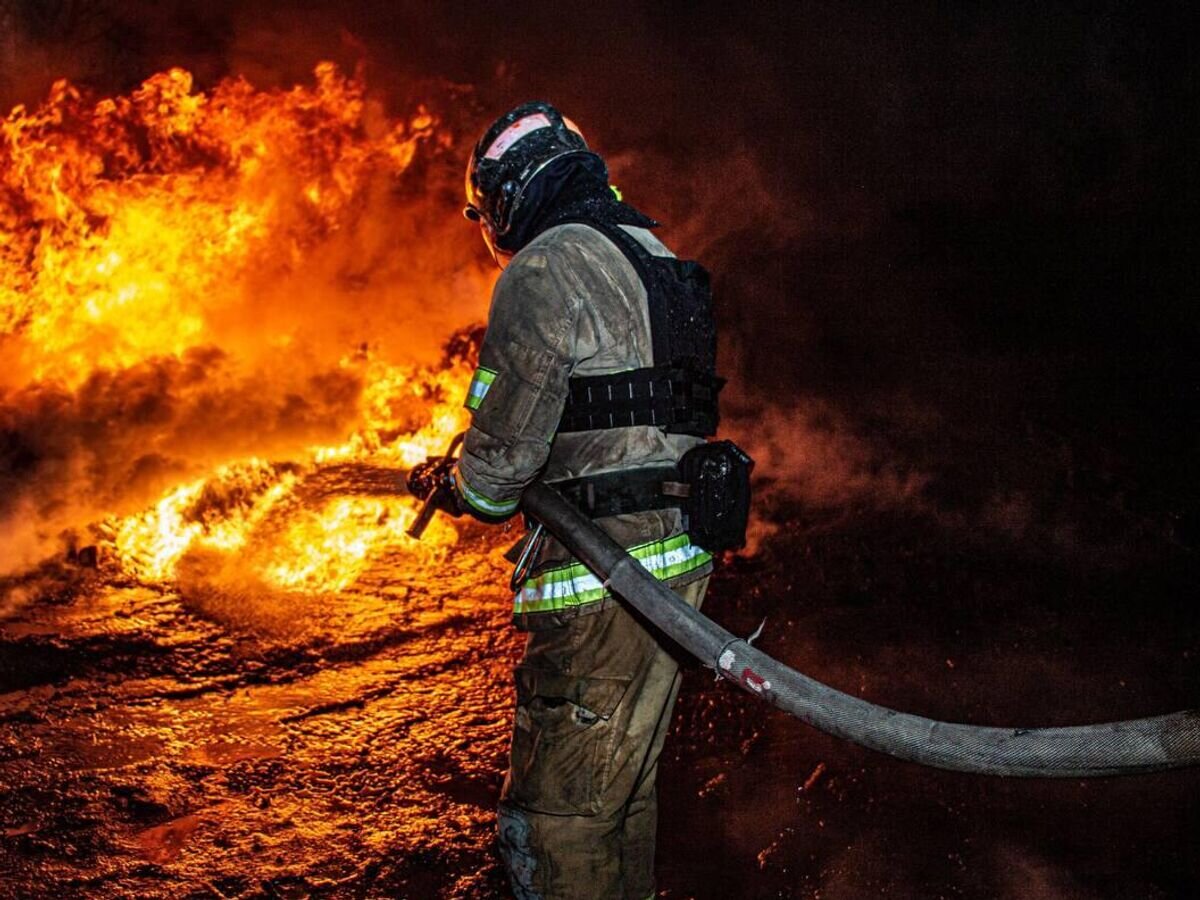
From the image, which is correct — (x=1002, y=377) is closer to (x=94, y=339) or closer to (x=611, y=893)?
(x=611, y=893)

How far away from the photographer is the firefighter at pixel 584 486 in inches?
92.4

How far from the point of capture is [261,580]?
5840mm

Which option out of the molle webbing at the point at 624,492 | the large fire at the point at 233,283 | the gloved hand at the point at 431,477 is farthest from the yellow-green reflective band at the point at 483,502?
the large fire at the point at 233,283

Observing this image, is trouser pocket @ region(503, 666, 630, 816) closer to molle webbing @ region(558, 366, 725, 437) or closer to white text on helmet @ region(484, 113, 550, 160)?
molle webbing @ region(558, 366, 725, 437)

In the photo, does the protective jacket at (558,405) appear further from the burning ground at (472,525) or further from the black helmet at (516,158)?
the burning ground at (472,525)

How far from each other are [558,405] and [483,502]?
0.37m

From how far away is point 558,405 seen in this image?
2367 mm

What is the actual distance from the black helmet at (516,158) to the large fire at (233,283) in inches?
157

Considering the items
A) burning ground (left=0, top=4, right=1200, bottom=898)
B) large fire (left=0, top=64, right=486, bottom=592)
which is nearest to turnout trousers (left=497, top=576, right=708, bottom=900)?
burning ground (left=0, top=4, right=1200, bottom=898)

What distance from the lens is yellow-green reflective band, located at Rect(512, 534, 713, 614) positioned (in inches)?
95.7

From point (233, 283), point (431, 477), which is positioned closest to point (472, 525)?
point (233, 283)

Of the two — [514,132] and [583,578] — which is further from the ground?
[514,132]

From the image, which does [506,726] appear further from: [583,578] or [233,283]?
[233,283]

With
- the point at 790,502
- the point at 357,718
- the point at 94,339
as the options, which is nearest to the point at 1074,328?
the point at 790,502
